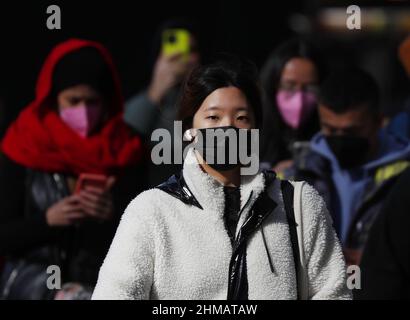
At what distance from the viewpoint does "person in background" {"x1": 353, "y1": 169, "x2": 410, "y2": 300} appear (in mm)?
3289

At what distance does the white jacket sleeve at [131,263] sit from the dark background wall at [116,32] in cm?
396

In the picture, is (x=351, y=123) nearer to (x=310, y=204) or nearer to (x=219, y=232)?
(x=310, y=204)

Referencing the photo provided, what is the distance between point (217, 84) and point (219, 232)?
41 cm

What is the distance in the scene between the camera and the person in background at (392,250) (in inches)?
129

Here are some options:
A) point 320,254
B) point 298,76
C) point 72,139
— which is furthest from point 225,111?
point 298,76

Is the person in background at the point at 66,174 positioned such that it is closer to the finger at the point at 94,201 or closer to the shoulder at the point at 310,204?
the finger at the point at 94,201

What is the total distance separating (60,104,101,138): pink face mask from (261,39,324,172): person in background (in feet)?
2.48

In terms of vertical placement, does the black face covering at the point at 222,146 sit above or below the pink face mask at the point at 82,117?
below

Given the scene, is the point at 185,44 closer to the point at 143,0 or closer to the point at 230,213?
the point at 143,0

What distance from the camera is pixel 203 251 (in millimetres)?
2762

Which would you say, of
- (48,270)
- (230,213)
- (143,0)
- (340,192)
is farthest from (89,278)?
(143,0)

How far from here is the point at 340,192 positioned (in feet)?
14.9

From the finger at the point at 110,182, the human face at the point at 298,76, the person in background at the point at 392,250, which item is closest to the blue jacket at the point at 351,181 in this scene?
the human face at the point at 298,76
